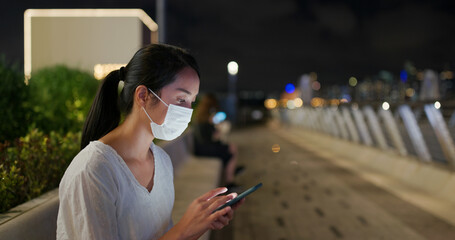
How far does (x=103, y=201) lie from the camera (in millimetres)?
1771

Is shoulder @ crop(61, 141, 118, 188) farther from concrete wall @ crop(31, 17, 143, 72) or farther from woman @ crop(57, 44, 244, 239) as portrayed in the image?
concrete wall @ crop(31, 17, 143, 72)

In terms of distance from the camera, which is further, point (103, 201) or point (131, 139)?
point (131, 139)

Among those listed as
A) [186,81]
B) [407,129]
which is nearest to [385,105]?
[407,129]

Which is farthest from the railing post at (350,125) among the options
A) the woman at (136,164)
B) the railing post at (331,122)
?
the woman at (136,164)

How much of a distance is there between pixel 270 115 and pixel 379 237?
160 ft

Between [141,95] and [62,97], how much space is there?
506 centimetres

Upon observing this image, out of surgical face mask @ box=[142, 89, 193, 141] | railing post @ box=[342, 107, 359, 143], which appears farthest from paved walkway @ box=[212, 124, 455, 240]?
railing post @ box=[342, 107, 359, 143]

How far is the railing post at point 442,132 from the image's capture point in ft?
21.6

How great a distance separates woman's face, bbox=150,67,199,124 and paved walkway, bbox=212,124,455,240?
3.13 metres

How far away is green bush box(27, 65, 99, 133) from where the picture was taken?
5.69m

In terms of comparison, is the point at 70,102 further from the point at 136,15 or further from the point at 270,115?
the point at 270,115

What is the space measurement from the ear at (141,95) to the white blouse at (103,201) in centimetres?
29

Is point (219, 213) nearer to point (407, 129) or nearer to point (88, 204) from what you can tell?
point (88, 204)

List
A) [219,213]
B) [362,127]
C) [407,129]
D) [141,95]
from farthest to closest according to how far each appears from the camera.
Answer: [362,127] → [407,129] → [141,95] → [219,213]
